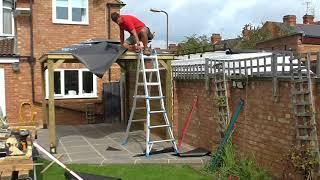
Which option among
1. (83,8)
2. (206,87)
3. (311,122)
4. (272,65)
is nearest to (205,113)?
(206,87)

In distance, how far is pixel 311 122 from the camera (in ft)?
20.7

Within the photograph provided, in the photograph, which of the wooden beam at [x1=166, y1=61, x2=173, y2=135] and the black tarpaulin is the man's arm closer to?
the black tarpaulin

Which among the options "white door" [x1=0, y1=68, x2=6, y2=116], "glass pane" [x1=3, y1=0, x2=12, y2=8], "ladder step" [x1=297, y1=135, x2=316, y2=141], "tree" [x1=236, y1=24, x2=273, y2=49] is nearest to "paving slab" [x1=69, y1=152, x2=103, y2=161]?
"ladder step" [x1=297, y1=135, x2=316, y2=141]

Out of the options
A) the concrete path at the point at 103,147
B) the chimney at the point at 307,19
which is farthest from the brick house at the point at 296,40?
the concrete path at the point at 103,147

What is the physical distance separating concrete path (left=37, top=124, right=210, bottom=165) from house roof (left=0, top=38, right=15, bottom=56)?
3.56 metres

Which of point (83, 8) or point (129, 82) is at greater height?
point (83, 8)

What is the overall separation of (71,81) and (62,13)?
2812mm

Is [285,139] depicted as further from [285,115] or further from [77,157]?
[77,157]

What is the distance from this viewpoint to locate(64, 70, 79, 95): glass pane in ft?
56.3

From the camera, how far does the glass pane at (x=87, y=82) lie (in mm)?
17383

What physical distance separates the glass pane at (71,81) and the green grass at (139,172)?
8.31 metres

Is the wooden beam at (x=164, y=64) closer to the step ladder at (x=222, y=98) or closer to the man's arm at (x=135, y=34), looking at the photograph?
the man's arm at (x=135, y=34)

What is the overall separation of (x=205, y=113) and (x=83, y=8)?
30.7 ft

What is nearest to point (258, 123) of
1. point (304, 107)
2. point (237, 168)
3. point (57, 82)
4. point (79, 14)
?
point (237, 168)
